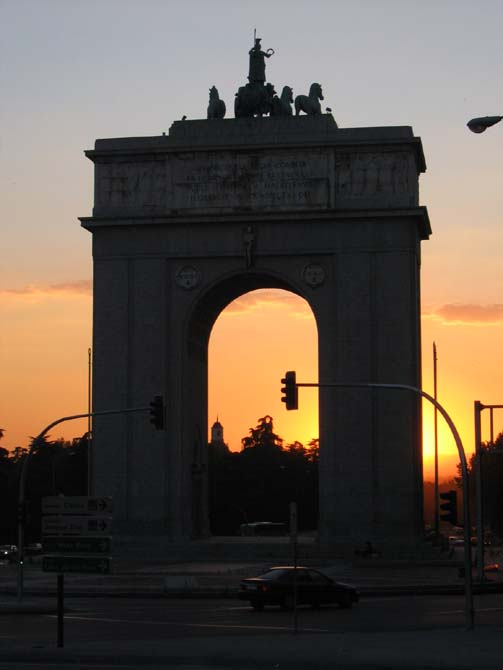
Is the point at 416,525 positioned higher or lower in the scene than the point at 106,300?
lower

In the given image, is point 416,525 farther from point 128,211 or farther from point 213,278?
point 128,211

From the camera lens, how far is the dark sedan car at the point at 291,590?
4019 centimetres

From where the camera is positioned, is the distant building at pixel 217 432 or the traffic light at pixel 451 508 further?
the distant building at pixel 217 432

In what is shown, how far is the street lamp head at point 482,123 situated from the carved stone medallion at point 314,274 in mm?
41455

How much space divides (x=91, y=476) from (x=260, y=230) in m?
13.3

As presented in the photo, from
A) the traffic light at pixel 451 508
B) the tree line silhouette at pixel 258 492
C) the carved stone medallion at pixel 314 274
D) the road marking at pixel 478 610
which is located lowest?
the road marking at pixel 478 610

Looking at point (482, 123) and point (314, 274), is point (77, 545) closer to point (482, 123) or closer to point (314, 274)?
point (482, 123)

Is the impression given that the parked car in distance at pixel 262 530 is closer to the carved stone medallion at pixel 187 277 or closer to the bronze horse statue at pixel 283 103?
the carved stone medallion at pixel 187 277

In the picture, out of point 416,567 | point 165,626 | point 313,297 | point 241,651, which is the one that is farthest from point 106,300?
point 241,651

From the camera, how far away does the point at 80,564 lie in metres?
29.1

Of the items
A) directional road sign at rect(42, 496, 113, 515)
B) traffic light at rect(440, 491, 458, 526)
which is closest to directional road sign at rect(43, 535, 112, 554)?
directional road sign at rect(42, 496, 113, 515)

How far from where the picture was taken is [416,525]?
64500 millimetres

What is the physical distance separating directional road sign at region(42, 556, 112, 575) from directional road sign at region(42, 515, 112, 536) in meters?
0.57

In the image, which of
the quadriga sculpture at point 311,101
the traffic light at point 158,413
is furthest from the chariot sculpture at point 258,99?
the traffic light at point 158,413
